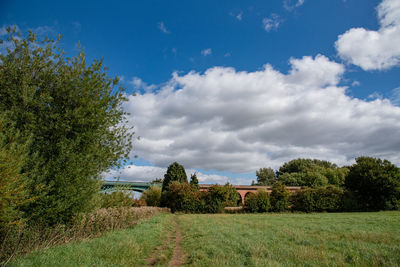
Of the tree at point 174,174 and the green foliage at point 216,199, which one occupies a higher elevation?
the tree at point 174,174

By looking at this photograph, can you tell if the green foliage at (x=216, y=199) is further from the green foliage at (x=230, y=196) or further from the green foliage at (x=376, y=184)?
the green foliage at (x=376, y=184)

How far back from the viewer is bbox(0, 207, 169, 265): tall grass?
20.0 feet

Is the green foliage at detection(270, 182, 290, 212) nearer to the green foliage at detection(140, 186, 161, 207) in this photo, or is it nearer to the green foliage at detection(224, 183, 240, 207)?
the green foliage at detection(224, 183, 240, 207)

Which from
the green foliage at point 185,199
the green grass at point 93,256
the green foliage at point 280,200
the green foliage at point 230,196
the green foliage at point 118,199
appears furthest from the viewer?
the green foliage at point 230,196

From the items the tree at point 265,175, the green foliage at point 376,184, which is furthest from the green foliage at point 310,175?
the green foliage at point 376,184

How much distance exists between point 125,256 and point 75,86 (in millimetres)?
6773

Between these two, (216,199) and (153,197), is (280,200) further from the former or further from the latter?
(153,197)

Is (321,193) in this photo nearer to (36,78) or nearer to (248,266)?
(248,266)

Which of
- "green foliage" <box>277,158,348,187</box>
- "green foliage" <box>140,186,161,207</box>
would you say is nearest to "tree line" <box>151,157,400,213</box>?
"green foliage" <box>140,186,161,207</box>

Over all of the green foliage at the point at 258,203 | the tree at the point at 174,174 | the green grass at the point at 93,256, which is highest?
the tree at the point at 174,174

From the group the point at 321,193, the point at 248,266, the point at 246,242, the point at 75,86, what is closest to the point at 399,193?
the point at 321,193

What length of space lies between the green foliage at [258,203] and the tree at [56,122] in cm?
2531

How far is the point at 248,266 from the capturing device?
5.38 metres

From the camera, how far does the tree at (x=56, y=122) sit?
7379mm
